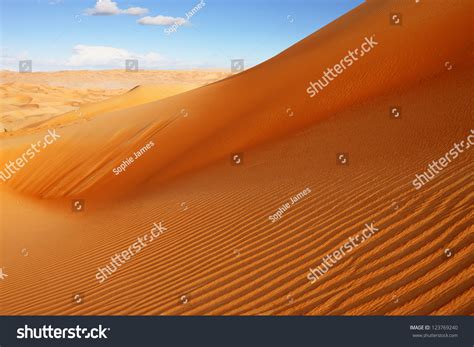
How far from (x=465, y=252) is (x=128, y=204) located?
8874mm

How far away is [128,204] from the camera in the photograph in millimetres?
12430

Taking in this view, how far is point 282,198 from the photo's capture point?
8672 millimetres

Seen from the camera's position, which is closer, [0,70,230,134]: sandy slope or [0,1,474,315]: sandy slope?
[0,1,474,315]: sandy slope

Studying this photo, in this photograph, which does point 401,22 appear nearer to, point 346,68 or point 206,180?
point 346,68

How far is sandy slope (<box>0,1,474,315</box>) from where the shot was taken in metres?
5.68

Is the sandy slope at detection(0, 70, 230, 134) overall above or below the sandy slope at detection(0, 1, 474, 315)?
above

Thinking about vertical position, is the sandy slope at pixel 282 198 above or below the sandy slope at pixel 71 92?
below

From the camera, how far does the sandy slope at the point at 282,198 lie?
18.6 ft

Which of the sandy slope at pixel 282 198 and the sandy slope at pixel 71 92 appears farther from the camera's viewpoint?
the sandy slope at pixel 71 92

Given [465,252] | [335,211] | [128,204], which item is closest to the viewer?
[465,252]

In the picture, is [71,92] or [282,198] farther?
[71,92]

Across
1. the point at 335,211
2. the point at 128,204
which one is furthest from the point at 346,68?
the point at 335,211

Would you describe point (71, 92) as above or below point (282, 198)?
above

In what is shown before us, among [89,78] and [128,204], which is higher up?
[89,78]
